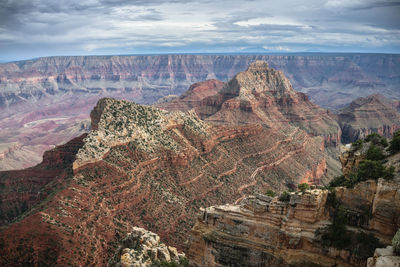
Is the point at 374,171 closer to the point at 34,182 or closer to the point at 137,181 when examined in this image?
the point at 137,181

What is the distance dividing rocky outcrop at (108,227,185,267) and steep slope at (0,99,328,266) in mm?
6916

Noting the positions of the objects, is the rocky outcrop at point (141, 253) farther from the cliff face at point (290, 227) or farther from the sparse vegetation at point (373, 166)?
the sparse vegetation at point (373, 166)

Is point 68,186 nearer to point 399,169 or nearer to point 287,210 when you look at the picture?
point 287,210

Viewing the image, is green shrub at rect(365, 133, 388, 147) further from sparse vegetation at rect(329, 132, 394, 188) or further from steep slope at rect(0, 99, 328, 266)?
steep slope at rect(0, 99, 328, 266)

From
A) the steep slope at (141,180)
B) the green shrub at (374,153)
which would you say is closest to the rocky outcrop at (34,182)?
the steep slope at (141,180)

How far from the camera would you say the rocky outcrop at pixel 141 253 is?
40.9 m

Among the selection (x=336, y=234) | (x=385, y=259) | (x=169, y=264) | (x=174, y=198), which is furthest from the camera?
(x=174, y=198)

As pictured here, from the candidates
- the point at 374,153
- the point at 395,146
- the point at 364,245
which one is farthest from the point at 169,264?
the point at 395,146

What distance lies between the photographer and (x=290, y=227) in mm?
32750

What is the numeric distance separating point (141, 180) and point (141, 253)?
98.0 feet

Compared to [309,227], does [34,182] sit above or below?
below

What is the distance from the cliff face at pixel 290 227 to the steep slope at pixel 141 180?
946 inches

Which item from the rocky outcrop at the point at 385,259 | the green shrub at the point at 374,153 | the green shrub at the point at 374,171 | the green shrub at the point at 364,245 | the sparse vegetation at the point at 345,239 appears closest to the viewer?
the rocky outcrop at the point at 385,259

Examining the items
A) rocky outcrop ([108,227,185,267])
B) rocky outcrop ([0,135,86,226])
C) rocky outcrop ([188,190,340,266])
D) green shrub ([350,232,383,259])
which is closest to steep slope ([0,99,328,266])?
rocky outcrop ([0,135,86,226])
